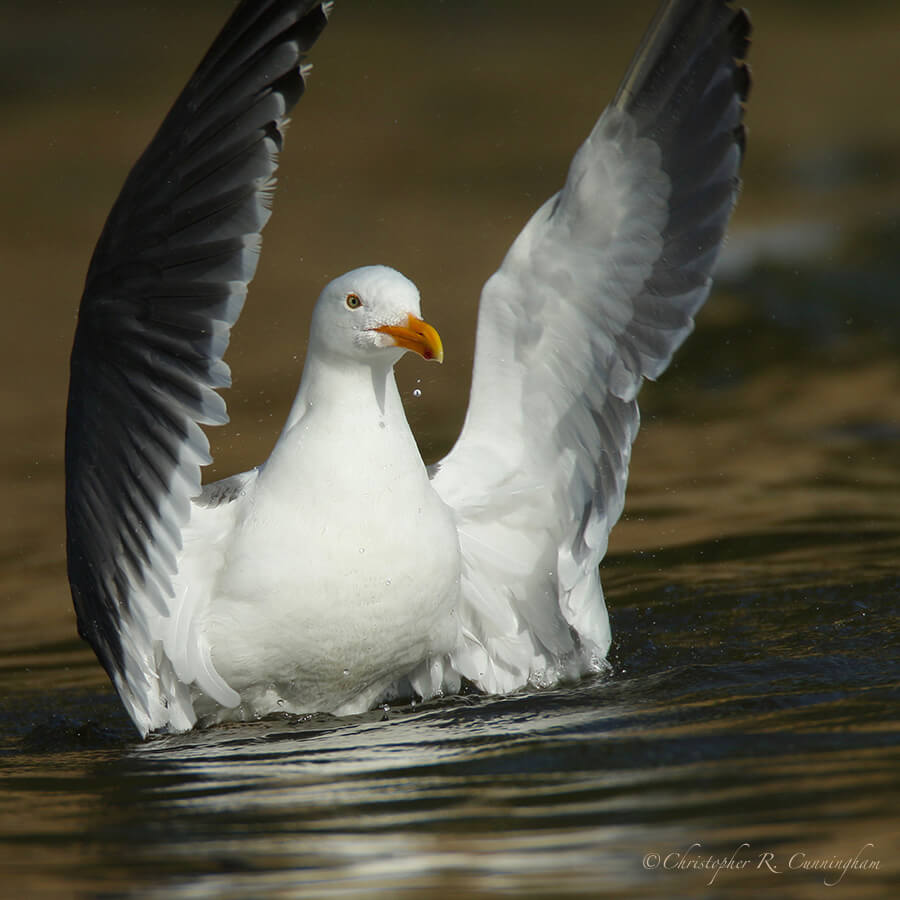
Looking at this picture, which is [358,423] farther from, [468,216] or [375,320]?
[468,216]

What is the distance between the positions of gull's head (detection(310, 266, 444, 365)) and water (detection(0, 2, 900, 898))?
1.21m

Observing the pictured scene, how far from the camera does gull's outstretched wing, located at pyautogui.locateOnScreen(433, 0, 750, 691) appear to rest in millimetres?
5414

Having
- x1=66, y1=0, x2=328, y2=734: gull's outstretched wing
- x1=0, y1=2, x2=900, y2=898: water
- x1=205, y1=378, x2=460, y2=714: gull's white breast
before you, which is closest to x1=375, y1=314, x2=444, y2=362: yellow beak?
x1=205, y1=378, x2=460, y2=714: gull's white breast

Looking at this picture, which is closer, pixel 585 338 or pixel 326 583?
pixel 326 583

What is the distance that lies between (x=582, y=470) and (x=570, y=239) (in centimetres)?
85

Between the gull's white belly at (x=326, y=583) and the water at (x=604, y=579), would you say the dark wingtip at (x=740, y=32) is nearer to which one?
the gull's white belly at (x=326, y=583)

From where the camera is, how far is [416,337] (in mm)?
5090

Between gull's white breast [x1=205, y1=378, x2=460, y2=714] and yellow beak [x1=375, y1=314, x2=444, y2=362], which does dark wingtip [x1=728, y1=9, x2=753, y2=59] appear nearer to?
yellow beak [x1=375, y1=314, x2=444, y2=362]

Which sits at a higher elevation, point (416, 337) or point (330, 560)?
point (416, 337)

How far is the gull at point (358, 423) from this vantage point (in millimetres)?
4609

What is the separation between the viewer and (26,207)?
15.4 meters

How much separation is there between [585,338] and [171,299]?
1.54m

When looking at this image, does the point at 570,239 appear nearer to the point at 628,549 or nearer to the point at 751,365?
the point at 628,549

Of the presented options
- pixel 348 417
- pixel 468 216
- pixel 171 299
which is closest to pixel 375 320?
pixel 348 417
